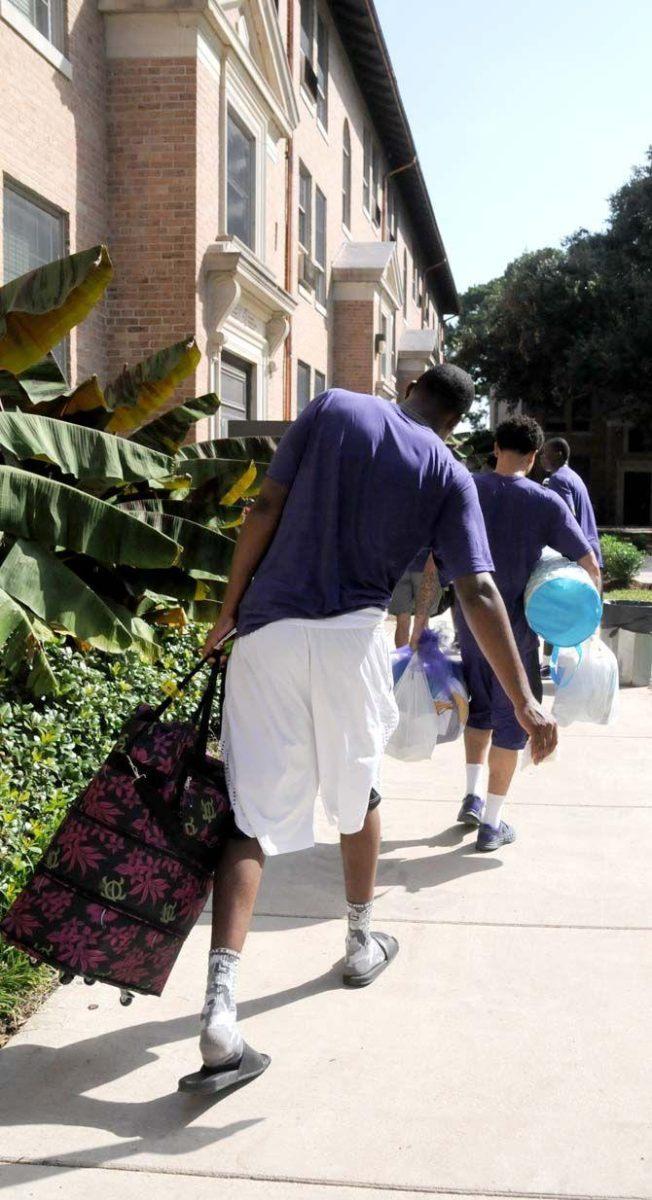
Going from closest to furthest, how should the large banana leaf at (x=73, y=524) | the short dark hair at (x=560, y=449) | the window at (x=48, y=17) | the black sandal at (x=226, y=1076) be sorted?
the black sandal at (x=226, y=1076), the large banana leaf at (x=73, y=524), the short dark hair at (x=560, y=449), the window at (x=48, y=17)

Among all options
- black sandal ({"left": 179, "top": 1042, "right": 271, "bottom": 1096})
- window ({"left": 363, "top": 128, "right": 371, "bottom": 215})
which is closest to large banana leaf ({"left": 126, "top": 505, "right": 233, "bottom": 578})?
black sandal ({"left": 179, "top": 1042, "right": 271, "bottom": 1096})

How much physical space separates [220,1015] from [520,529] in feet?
9.03

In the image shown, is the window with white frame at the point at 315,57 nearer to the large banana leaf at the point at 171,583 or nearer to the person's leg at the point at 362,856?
the large banana leaf at the point at 171,583

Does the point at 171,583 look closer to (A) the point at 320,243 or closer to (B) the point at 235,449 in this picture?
(B) the point at 235,449

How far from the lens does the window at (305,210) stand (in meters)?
18.5

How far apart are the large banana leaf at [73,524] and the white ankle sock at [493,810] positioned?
6.11ft

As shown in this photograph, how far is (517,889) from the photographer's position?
176 inches

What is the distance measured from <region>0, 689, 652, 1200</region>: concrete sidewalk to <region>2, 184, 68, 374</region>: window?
6829mm

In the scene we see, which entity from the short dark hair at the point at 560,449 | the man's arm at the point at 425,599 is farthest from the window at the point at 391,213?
the man's arm at the point at 425,599

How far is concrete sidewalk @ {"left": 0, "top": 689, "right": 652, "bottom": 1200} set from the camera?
255 cm

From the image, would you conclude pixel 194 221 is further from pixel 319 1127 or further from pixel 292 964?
pixel 319 1127

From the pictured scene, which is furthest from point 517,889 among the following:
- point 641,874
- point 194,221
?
point 194,221

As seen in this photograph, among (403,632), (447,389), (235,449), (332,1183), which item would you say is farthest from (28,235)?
(332,1183)

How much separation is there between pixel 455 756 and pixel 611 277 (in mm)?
37367
